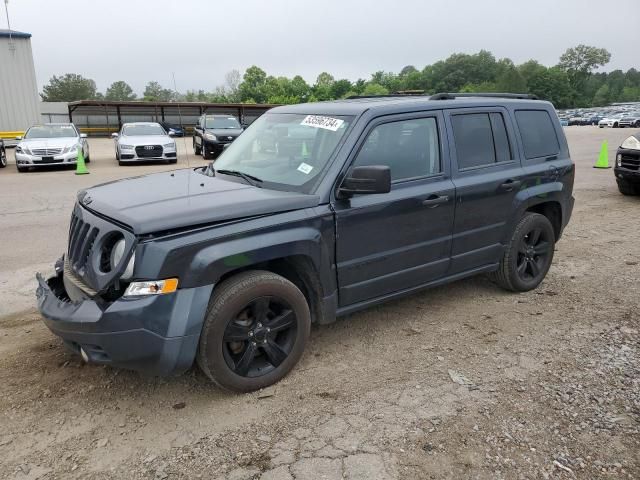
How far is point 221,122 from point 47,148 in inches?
263

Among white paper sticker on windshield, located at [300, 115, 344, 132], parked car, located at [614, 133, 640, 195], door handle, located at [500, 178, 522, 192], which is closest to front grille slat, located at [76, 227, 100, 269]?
white paper sticker on windshield, located at [300, 115, 344, 132]

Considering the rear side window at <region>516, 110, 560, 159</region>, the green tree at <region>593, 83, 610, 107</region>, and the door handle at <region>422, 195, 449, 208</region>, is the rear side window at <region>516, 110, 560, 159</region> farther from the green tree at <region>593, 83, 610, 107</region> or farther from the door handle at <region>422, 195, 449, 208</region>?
the green tree at <region>593, 83, 610, 107</region>

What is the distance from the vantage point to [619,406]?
309 cm

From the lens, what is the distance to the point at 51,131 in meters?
16.4

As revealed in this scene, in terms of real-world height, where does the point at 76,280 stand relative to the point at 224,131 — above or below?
below

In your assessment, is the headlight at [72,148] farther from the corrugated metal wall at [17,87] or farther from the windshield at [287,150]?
the windshield at [287,150]

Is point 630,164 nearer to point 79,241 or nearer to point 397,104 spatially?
point 397,104

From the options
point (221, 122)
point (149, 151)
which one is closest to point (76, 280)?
point (149, 151)

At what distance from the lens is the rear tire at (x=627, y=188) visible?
388 inches

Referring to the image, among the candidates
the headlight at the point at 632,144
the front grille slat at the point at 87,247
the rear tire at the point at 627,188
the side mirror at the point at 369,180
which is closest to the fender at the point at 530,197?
the side mirror at the point at 369,180

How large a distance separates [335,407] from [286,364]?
46cm

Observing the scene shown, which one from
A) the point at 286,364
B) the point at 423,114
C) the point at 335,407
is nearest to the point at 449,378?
the point at 335,407

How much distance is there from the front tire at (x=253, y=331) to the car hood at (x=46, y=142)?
14510 millimetres

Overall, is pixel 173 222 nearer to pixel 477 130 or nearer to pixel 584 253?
pixel 477 130
